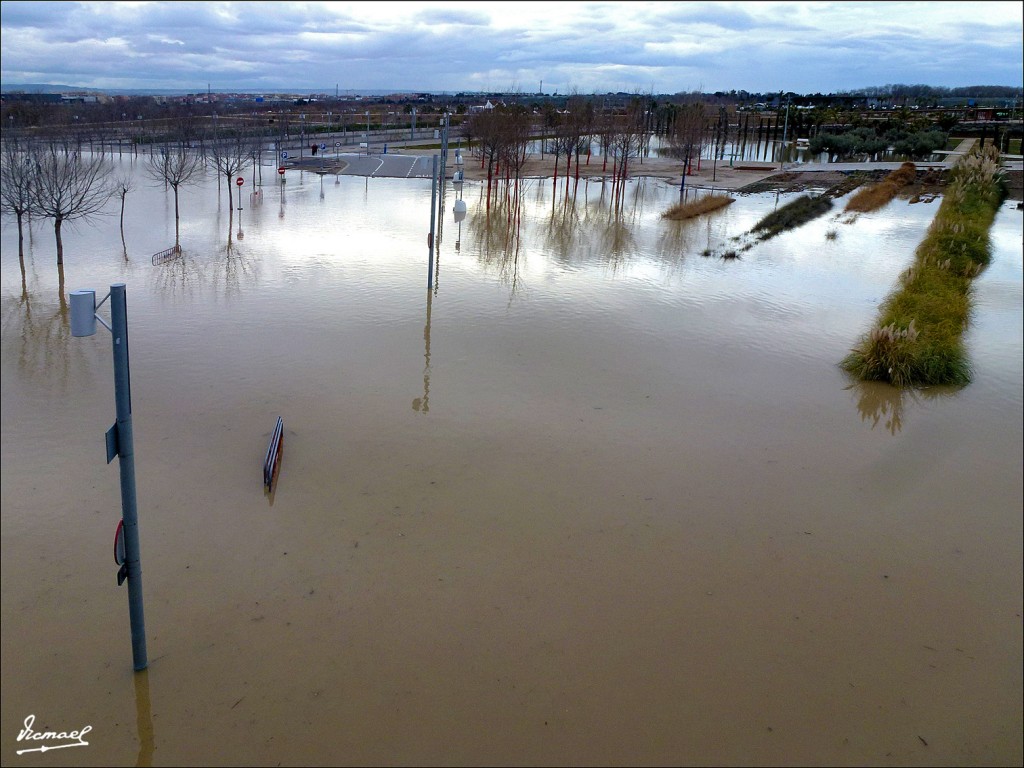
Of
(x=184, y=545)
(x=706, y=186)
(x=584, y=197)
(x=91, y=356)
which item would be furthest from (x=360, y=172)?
(x=184, y=545)

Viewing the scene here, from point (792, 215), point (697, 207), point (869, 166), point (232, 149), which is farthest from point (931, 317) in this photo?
point (869, 166)

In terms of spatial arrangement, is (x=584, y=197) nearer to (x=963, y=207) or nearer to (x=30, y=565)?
(x=963, y=207)

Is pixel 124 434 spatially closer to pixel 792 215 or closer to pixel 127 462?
pixel 127 462

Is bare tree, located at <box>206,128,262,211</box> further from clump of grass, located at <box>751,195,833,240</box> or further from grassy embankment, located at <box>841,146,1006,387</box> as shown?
grassy embankment, located at <box>841,146,1006,387</box>

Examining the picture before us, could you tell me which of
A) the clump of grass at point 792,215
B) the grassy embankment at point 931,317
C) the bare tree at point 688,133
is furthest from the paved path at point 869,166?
the grassy embankment at point 931,317

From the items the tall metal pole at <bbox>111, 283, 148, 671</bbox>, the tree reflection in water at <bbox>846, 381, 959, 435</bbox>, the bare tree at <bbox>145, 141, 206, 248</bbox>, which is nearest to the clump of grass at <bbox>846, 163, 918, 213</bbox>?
the tree reflection in water at <bbox>846, 381, 959, 435</bbox>

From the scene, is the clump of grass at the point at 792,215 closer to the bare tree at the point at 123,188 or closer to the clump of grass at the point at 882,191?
the clump of grass at the point at 882,191
